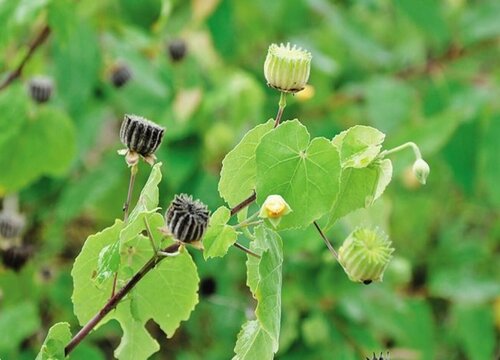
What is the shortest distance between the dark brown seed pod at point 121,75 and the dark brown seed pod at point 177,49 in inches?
2.7

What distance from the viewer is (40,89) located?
96cm

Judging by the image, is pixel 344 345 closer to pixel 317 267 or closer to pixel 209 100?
pixel 317 267

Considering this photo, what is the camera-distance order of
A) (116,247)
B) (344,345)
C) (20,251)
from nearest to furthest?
(116,247)
(20,251)
(344,345)

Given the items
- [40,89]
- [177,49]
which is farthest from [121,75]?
[40,89]

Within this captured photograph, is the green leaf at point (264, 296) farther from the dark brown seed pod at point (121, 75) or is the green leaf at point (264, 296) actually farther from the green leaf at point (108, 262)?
the dark brown seed pod at point (121, 75)

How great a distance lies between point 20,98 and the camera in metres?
1.00

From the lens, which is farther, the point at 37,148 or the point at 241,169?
the point at 37,148

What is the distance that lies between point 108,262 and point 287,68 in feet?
0.50

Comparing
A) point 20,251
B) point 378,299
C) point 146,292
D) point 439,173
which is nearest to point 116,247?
point 146,292

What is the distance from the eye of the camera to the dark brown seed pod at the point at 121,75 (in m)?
1.15

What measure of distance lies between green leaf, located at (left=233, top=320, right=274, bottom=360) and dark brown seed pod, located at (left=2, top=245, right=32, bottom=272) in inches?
19.2

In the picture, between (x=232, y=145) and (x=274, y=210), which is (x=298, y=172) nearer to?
(x=274, y=210)

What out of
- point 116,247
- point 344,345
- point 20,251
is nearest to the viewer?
point 116,247

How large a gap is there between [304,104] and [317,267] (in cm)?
38
